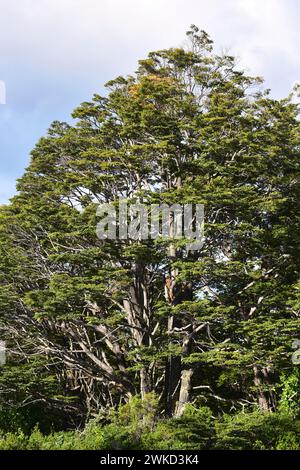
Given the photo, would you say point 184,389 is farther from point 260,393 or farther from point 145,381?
point 260,393

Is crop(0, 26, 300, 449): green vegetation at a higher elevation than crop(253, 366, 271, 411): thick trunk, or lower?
higher

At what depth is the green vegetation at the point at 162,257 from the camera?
14.1m

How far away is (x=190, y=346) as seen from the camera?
15539mm

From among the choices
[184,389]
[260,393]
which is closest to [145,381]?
[184,389]

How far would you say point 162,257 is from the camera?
14602 millimetres

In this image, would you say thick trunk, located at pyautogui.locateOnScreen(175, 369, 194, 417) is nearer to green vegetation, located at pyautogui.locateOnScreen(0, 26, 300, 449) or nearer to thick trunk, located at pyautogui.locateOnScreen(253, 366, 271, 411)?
green vegetation, located at pyautogui.locateOnScreen(0, 26, 300, 449)

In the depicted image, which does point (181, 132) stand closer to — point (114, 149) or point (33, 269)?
point (114, 149)

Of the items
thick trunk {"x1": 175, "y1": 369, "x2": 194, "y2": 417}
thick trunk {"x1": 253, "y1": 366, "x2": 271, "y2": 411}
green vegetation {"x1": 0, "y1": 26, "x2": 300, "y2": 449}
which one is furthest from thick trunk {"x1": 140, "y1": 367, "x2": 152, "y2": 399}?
thick trunk {"x1": 253, "y1": 366, "x2": 271, "y2": 411}

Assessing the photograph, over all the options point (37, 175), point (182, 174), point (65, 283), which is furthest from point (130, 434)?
point (37, 175)

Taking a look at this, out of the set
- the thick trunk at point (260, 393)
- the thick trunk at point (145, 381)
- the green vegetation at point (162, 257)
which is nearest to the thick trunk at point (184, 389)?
the green vegetation at point (162, 257)

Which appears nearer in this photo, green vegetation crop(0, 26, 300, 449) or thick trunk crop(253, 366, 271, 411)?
green vegetation crop(0, 26, 300, 449)

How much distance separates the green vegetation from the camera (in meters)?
14.1
